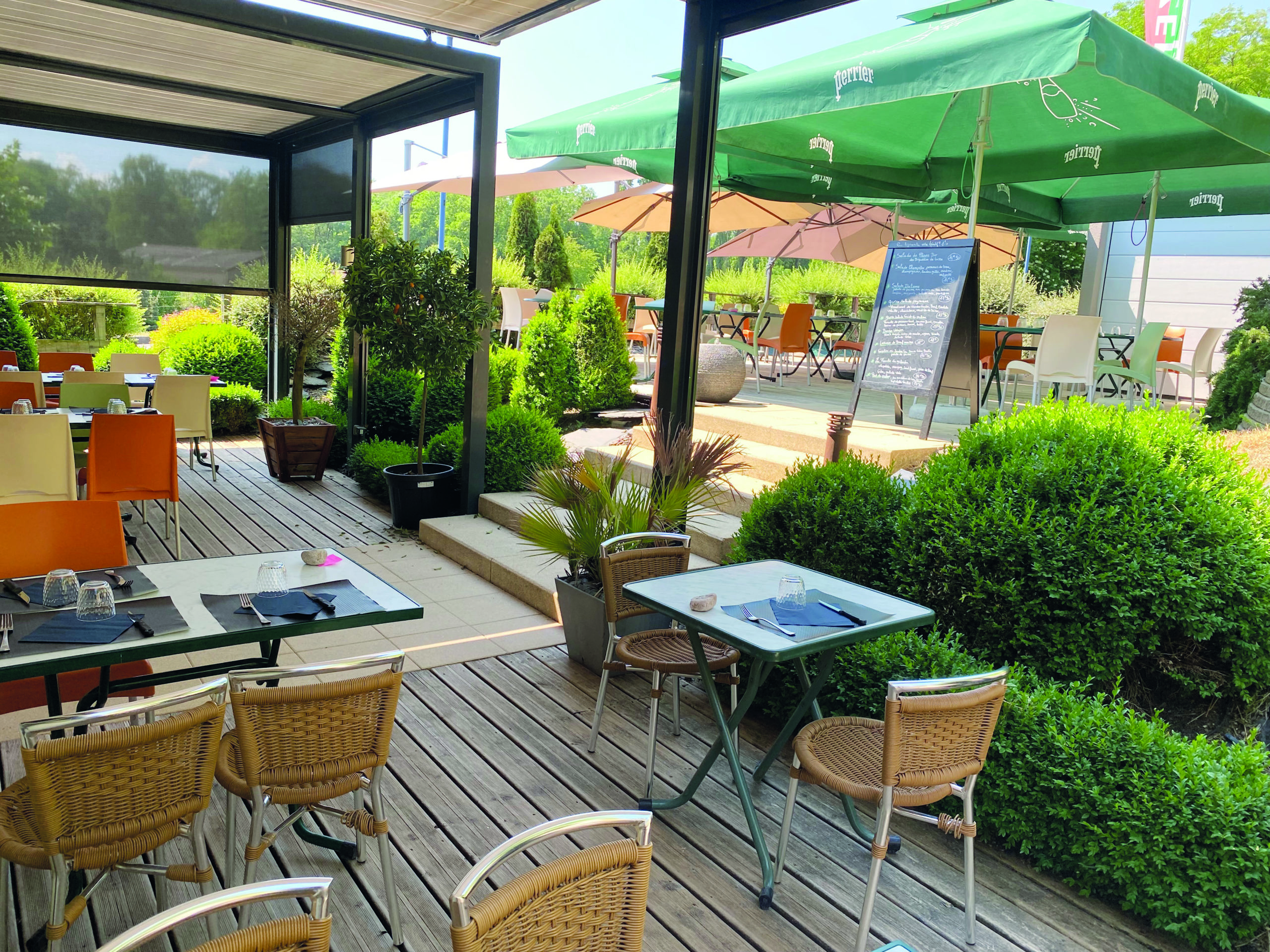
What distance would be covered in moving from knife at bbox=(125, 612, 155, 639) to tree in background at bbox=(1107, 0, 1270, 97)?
19.5m

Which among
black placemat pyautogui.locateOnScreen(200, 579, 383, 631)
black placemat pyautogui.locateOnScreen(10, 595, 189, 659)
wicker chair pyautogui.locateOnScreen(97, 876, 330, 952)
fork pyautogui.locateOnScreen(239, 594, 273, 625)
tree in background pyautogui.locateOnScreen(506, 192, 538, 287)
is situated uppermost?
tree in background pyautogui.locateOnScreen(506, 192, 538, 287)

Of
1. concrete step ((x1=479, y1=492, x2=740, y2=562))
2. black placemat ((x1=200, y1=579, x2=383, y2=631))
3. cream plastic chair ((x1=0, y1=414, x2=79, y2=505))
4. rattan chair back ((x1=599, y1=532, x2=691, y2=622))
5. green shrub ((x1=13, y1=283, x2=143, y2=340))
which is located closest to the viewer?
black placemat ((x1=200, y1=579, x2=383, y2=631))

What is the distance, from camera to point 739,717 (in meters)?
2.92

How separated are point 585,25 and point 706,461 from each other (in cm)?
4983

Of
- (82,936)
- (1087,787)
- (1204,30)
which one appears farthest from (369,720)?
(1204,30)

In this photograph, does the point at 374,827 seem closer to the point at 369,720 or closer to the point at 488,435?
the point at 369,720

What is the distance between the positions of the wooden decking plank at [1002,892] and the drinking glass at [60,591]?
2.28 m

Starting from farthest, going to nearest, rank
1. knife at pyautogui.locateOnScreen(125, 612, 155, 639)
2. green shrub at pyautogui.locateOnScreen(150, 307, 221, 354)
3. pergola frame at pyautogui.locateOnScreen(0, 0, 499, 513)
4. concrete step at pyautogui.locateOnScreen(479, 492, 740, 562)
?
green shrub at pyautogui.locateOnScreen(150, 307, 221, 354) → pergola frame at pyautogui.locateOnScreen(0, 0, 499, 513) → concrete step at pyautogui.locateOnScreen(479, 492, 740, 562) → knife at pyautogui.locateOnScreen(125, 612, 155, 639)

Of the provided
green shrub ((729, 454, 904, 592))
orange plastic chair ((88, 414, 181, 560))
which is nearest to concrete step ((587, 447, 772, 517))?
green shrub ((729, 454, 904, 592))

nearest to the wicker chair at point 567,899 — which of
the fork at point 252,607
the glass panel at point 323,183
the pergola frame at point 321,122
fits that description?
the fork at point 252,607

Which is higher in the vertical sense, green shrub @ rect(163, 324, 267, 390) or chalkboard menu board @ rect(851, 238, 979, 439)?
chalkboard menu board @ rect(851, 238, 979, 439)

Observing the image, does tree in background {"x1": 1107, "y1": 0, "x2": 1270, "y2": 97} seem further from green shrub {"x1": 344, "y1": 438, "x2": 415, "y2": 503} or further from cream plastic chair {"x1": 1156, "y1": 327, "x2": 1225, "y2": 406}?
green shrub {"x1": 344, "y1": 438, "x2": 415, "y2": 503}

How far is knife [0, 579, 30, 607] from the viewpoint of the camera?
2.59 meters

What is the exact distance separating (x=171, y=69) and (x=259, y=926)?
294 inches
